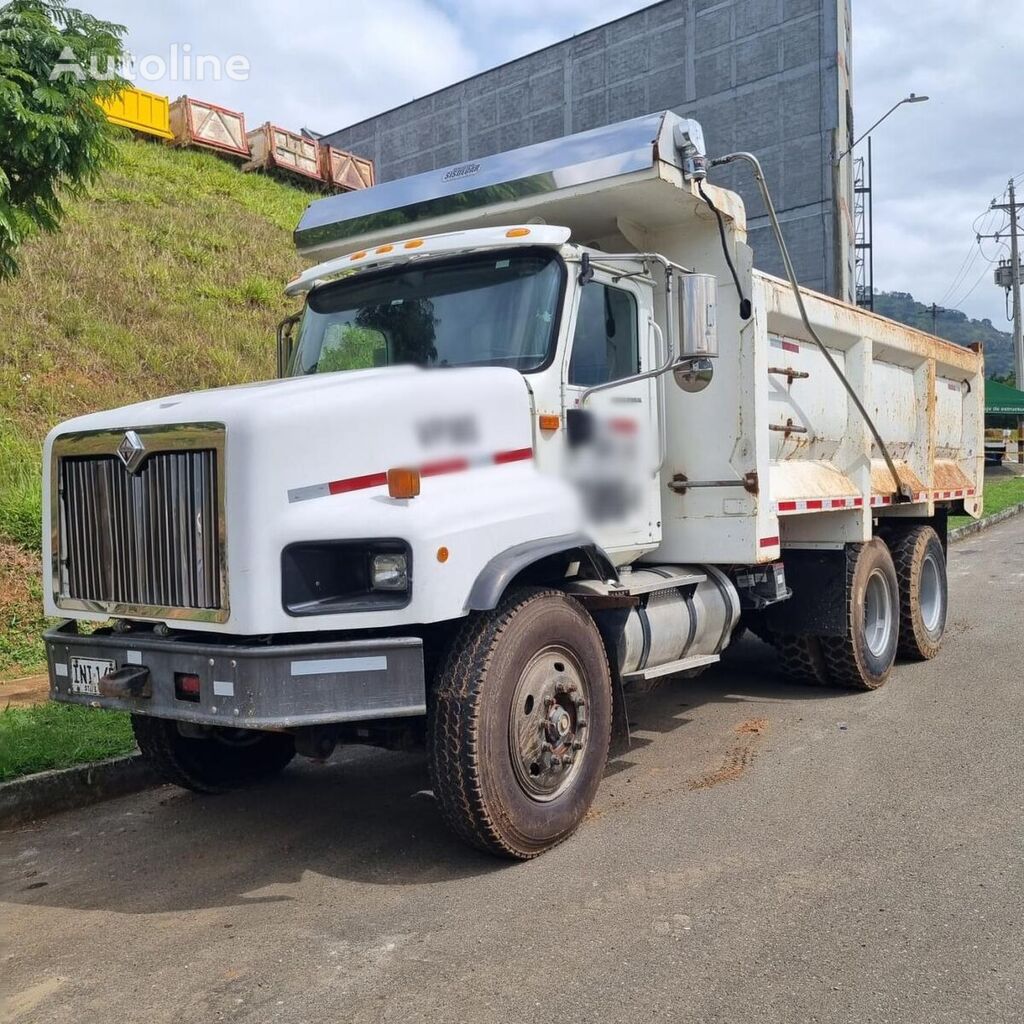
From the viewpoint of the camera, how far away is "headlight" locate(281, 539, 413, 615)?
13.0 ft

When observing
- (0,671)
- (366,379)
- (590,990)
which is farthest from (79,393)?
(590,990)

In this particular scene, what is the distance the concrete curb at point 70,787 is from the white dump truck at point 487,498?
0.58 m

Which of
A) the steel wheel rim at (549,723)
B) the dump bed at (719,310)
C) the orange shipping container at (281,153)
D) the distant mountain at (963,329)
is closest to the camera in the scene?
the steel wheel rim at (549,723)

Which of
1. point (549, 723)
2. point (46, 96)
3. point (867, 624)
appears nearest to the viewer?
point (549, 723)

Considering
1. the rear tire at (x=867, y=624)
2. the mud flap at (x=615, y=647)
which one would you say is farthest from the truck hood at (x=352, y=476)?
the rear tire at (x=867, y=624)

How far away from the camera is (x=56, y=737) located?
5.85 meters

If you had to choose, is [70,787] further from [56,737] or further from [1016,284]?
[1016,284]

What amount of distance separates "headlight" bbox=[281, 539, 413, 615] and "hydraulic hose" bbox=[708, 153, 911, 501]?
2870mm

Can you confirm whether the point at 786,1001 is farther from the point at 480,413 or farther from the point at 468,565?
the point at 480,413

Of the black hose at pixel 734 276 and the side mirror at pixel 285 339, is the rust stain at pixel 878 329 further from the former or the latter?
the side mirror at pixel 285 339

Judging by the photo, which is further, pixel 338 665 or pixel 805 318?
pixel 805 318

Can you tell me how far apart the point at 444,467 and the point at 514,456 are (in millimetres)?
463

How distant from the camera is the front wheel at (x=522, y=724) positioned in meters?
4.20

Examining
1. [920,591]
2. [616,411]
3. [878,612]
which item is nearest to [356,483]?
[616,411]
